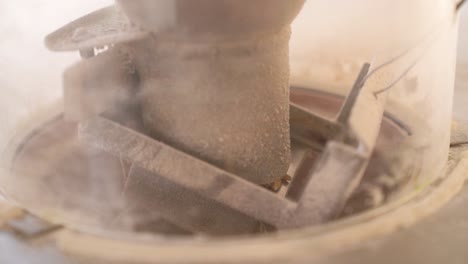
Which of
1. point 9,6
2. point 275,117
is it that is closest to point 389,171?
point 275,117

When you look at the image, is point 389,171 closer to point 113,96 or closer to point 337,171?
point 337,171

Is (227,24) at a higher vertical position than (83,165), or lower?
higher

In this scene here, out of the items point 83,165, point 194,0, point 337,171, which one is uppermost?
point 194,0

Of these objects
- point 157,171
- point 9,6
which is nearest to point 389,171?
point 157,171

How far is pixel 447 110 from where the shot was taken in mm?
667

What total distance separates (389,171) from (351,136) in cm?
13

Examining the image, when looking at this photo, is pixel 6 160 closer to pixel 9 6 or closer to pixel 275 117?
pixel 9 6

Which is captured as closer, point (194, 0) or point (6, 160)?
point (194, 0)

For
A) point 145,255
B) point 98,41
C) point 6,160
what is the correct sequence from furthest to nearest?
point 6,160 → point 98,41 → point 145,255

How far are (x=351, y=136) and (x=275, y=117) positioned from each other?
131 millimetres

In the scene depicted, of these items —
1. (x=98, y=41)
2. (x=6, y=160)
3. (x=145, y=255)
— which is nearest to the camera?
(x=145, y=255)

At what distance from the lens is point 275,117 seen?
58 cm

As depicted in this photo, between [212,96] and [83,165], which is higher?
[212,96]

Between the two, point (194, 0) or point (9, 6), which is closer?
point (194, 0)
